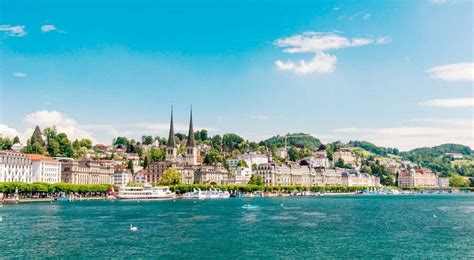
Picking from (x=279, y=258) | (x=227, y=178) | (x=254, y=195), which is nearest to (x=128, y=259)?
(x=279, y=258)

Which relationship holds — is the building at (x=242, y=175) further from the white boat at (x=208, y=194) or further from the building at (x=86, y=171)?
the building at (x=86, y=171)

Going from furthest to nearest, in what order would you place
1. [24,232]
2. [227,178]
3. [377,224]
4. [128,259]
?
[227,178], [377,224], [24,232], [128,259]

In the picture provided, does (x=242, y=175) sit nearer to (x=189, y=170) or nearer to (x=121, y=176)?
(x=189, y=170)

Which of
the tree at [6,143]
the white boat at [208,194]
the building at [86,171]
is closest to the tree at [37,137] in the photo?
the tree at [6,143]

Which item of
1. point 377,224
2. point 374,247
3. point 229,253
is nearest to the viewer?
point 229,253

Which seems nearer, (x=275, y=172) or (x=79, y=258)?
(x=79, y=258)

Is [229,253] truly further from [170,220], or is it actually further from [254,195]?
[254,195]

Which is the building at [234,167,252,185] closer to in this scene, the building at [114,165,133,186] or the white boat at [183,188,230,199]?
the white boat at [183,188,230,199]
